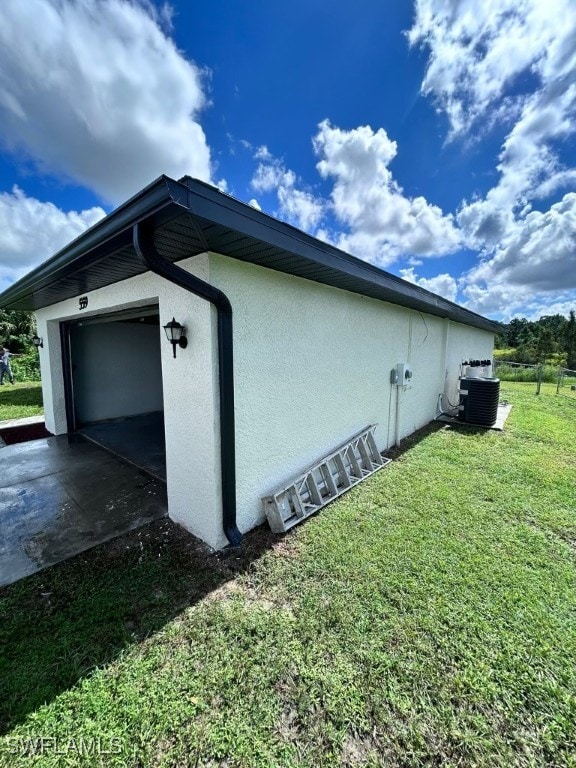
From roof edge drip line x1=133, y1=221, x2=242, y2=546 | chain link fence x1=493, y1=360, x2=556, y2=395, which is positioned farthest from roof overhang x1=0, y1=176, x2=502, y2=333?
chain link fence x1=493, y1=360, x2=556, y2=395

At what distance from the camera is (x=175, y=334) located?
3.09 metres

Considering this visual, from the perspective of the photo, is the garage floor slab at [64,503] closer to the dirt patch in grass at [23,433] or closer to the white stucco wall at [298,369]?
the dirt patch in grass at [23,433]

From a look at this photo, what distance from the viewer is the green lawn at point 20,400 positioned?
882cm

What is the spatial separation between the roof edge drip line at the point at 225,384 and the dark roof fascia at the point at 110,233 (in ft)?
0.79

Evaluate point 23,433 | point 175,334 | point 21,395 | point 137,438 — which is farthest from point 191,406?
point 21,395

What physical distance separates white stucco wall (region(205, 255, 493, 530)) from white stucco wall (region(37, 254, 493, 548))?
0.05 feet

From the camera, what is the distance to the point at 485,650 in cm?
207

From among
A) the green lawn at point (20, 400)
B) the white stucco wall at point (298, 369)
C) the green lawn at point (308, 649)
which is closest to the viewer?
the green lawn at point (308, 649)

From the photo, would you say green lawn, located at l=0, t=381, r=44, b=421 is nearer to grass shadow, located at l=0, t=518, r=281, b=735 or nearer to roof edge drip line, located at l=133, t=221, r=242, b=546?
grass shadow, located at l=0, t=518, r=281, b=735

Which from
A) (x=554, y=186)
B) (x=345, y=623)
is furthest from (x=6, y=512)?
(x=554, y=186)

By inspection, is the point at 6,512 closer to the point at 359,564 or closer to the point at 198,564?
the point at 198,564

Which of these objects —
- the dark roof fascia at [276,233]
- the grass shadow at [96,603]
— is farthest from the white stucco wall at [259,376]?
the dark roof fascia at [276,233]

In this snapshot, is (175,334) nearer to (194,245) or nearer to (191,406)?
(191,406)

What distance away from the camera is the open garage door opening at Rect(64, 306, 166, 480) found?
6.77 meters
